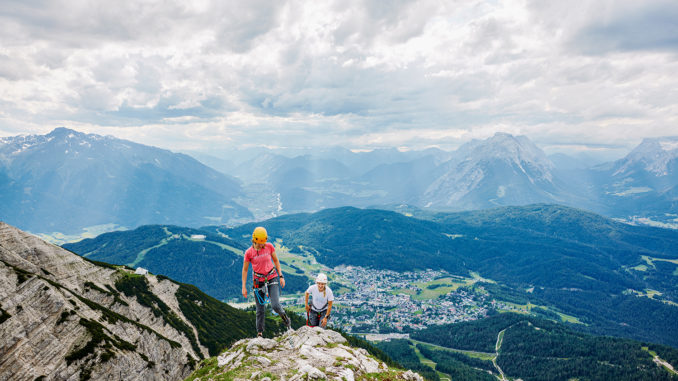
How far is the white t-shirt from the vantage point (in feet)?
86.8

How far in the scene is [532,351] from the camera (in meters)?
178

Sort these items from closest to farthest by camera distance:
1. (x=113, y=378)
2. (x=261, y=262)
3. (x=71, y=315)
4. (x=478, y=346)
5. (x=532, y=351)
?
(x=261, y=262)
(x=113, y=378)
(x=71, y=315)
(x=532, y=351)
(x=478, y=346)

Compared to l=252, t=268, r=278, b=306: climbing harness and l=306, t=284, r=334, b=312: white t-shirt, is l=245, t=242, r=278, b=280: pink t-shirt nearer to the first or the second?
l=252, t=268, r=278, b=306: climbing harness

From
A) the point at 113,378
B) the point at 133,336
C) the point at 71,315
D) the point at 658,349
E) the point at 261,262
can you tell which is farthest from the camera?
the point at 658,349

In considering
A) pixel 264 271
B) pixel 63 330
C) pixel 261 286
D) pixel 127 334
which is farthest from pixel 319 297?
pixel 127 334

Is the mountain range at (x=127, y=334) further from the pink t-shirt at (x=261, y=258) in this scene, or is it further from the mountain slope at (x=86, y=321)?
the pink t-shirt at (x=261, y=258)

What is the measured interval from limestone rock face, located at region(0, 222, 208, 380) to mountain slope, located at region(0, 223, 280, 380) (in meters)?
0.10

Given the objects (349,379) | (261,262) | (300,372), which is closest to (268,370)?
→ (300,372)

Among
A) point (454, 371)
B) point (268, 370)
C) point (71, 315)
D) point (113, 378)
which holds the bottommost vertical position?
point (454, 371)

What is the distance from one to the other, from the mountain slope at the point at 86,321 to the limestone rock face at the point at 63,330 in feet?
0.32

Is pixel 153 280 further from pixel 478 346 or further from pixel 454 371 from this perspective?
pixel 478 346

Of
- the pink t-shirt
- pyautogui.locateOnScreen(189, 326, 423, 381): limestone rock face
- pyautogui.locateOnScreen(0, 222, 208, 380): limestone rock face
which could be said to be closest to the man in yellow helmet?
the pink t-shirt

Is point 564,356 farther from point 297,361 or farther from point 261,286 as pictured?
point 261,286

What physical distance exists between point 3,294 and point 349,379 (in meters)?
54.1
